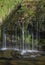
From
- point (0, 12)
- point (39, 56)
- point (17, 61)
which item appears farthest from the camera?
point (0, 12)

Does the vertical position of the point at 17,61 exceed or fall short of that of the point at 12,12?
it falls short

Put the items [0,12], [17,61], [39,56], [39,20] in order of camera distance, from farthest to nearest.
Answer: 1. [39,20]
2. [0,12]
3. [39,56]
4. [17,61]

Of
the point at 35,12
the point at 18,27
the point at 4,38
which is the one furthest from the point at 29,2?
the point at 4,38

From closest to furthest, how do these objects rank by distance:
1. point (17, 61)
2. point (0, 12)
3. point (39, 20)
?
1. point (17, 61)
2. point (0, 12)
3. point (39, 20)

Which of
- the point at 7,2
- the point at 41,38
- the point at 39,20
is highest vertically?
the point at 7,2

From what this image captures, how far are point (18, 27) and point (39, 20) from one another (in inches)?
30.6

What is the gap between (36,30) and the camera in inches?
362

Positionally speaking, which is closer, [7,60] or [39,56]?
[7,60]

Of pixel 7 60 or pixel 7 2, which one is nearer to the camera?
pixel 7 60

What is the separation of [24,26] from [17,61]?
7.25ft

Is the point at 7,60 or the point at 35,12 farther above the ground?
the point at 35,12

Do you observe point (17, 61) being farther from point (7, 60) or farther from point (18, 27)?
point (18, 27)

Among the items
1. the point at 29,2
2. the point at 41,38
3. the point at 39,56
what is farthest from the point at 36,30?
the point at 39,56

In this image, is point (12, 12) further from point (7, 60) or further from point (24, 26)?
point (7, 60)
